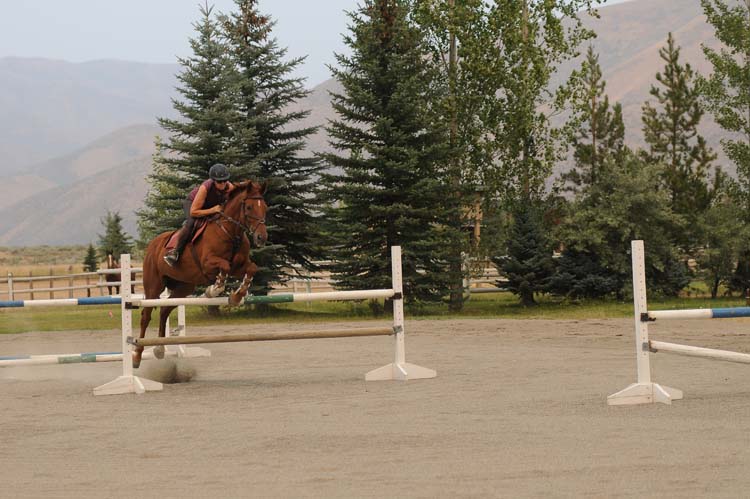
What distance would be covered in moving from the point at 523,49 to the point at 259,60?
8.35 meters

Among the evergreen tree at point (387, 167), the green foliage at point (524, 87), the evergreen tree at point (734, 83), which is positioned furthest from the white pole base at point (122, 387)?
the evergreen tree at point (734, 83)

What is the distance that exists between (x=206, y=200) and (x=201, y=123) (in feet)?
50.7

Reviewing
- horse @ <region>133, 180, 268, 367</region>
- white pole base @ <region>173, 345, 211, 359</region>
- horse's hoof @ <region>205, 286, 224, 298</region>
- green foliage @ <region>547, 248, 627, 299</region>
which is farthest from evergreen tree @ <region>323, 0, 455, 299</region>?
horse's hoof @ <region>205, 286, 224, 298</region>

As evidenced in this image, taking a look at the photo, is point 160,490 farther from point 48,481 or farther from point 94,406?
point 94,406

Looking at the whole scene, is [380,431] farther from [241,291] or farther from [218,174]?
[218,174]

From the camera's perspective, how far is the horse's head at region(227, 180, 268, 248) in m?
11.1

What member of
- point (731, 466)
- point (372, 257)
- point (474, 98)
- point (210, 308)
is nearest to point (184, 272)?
point (731, 466)

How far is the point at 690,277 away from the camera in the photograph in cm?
3048

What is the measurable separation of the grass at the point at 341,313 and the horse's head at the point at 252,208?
43.4ft

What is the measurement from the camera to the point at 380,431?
25.9ft

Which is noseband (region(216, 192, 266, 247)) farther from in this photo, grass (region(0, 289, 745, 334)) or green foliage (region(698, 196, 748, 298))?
green foliage (region(698, 196, 748, 298))

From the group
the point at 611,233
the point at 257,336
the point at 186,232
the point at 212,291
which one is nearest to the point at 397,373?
the point at 257,336

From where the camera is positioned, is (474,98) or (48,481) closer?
(48,481)

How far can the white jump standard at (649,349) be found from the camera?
8.96 meters
